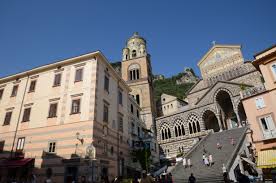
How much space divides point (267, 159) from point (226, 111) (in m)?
22.3

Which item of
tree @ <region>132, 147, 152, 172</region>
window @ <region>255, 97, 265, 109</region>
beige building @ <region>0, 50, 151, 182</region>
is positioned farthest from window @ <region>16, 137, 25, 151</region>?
window @ <region>255, 97, 265, 109</region>

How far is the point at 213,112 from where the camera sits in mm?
35656

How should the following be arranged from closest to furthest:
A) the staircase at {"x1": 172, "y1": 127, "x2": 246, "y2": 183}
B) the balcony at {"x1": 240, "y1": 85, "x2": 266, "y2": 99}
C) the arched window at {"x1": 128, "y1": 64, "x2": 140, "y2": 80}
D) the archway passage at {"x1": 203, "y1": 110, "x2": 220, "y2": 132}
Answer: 1. the staircase at {"x1": 172, "y1": 127, "x2": 246, "y2": 183}
2. the balcony at {"x1": 240, "y1": 85, "x2": 266, "y2": 99}
3. the archway passage at {"x1": 203, "y1": 110, "x2": 220, "y2": 132}
4. the arched window at {"x1": 128, "y1": 64, "x2": 140, "y2": 80}

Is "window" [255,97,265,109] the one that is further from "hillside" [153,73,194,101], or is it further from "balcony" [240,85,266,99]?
"hillside" [153,73,194,101]

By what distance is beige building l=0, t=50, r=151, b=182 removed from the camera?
15891 millimetres

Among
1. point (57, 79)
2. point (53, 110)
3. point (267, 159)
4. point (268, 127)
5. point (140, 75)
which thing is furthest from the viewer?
point (140, 75)

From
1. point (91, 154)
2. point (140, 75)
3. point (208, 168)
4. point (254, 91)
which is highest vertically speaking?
point (140, 75)

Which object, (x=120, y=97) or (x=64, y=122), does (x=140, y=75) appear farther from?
(x=64, y=122)

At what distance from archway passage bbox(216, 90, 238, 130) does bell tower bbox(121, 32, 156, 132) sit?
43.5 ft

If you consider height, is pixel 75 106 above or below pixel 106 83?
below

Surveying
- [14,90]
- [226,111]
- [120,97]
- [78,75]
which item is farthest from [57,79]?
[226,111]

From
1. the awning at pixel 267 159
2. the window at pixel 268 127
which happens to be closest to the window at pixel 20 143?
the awning at pixel 267 159

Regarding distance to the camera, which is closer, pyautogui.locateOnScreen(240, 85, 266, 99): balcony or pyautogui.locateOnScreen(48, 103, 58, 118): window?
pyautogui.locateOnScreen(48, 103, 58, 118): window

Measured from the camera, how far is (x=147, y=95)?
43.1m
